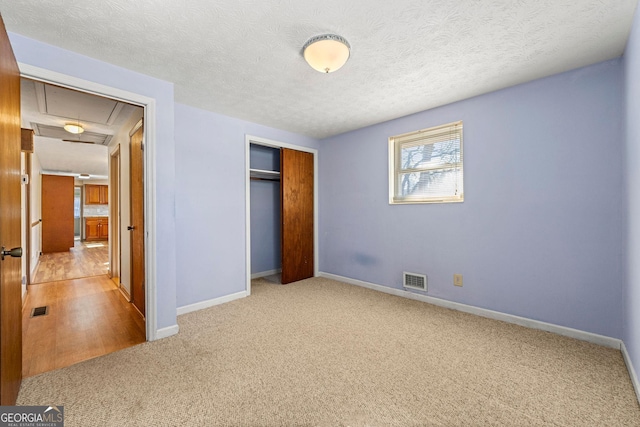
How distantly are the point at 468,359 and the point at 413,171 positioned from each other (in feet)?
7.22

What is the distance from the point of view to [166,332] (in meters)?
2.46

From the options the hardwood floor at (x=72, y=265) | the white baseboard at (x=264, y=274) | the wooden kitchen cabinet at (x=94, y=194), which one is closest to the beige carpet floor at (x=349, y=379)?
the white baseboard at (x=264, y=274)

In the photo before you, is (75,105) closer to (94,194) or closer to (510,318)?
(510,318)

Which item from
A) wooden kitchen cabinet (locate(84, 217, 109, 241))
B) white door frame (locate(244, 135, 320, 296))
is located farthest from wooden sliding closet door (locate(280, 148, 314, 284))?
wooden kitchen cabinet (locate(84, 217, 109, 241))

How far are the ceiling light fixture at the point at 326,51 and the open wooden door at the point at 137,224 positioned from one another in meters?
2.07

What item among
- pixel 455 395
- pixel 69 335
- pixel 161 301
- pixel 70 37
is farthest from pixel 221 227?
pixel 455 395

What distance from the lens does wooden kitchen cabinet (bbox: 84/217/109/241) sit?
978 centimetres

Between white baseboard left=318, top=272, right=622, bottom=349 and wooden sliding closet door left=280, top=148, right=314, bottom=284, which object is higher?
wooden sliding closet door left=280, top=148, right=314, bottom=284

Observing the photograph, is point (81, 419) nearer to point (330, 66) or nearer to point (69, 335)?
point (69, 335)

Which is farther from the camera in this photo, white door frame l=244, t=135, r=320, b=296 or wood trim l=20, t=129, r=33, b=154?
white door frame l=244, t=135, r=320, b=296

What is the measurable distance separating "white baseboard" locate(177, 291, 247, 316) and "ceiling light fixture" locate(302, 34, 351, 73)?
9.22ft

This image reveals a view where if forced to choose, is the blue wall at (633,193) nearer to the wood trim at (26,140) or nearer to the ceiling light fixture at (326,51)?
the ceiling light fixture at (326,51)

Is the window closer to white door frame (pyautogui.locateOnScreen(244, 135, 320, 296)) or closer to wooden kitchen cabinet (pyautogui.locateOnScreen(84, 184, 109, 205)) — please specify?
white door frame (pyautogui.locateOnScreen(244, 135, 320, 296))

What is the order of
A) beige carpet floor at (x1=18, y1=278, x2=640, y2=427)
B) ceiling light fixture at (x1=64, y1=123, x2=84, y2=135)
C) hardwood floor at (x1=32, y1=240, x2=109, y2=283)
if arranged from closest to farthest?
1. beige carpet floor at (x1=18, y1=278, x2=640, y2=427)
2. ceiling light fixture at (x1=64, y1=123, x2=84, y2=135)
3. hardwood floor at (x1=32, y1=240, x2=109, y2=283)
